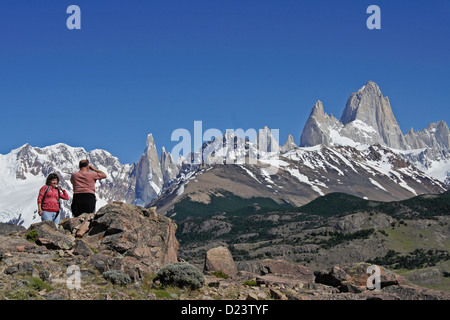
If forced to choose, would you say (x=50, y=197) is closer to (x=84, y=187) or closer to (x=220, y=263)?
(x=84, y=187)

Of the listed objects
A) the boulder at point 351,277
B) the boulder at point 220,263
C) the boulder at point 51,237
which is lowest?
the boulder at point 351,277

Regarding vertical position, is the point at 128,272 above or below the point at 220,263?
below

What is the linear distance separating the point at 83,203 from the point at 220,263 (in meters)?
10.2

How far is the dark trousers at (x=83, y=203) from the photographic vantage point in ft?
124

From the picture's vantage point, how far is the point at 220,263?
40.7m

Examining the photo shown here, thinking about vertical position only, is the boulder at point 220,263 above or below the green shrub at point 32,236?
below

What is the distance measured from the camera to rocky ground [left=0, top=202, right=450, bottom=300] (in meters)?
27.9

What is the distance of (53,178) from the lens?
1410 inches

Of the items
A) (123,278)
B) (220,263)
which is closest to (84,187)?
(123,278)

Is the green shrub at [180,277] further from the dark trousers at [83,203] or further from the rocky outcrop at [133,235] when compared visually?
the dark trousers at [83,203]

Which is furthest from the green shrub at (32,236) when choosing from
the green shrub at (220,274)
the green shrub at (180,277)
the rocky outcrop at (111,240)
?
the green shrub at (220,274)

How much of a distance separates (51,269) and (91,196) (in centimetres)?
925

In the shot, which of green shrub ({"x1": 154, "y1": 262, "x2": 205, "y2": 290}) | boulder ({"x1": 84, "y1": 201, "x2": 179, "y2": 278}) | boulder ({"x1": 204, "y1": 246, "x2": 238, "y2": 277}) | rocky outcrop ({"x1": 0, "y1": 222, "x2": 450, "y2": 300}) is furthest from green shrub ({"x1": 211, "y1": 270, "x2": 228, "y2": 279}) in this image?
green shrub ({"x1": 154, "y1": 262, "x2": 205, "y2": 290})
